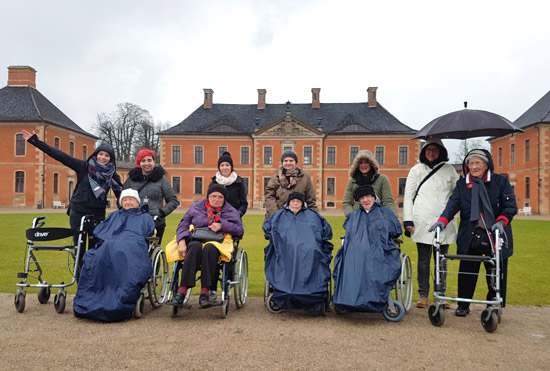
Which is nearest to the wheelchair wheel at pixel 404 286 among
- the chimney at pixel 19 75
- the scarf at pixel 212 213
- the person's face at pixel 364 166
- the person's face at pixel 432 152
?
the person's face at pixel 364 166

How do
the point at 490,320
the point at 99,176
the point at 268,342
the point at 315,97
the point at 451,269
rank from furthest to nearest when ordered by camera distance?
1. the point at 315,97
2. the point at 451,269
3. the point at 99,176
4. the point at 490,320
5. the point at 268,342

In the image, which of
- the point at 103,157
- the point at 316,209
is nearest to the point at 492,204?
the point at 316,209

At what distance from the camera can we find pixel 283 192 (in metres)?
5.32

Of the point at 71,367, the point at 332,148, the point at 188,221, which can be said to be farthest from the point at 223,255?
the point at 332,148

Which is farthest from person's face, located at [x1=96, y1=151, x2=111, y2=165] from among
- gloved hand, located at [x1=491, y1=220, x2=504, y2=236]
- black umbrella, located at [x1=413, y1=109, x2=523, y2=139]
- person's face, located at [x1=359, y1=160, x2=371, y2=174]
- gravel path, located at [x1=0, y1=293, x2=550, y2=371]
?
gloved hand, located at [x1=491, y1=220, x2=504, y2=236]

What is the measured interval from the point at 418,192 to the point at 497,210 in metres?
0.91

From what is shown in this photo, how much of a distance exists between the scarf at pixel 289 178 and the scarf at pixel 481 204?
1.93 metres

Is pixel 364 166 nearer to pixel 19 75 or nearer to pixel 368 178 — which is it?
pixel 368 178

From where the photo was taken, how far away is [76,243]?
5066 millimetres

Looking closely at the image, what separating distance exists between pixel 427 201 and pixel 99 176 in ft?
12.4

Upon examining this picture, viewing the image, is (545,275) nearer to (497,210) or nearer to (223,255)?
(497,210)

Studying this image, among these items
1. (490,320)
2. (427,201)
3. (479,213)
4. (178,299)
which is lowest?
(490,320)

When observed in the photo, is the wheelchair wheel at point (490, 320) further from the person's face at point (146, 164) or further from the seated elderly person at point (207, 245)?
the person's face at point (146, 164)

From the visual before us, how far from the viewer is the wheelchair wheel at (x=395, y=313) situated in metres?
4.30
